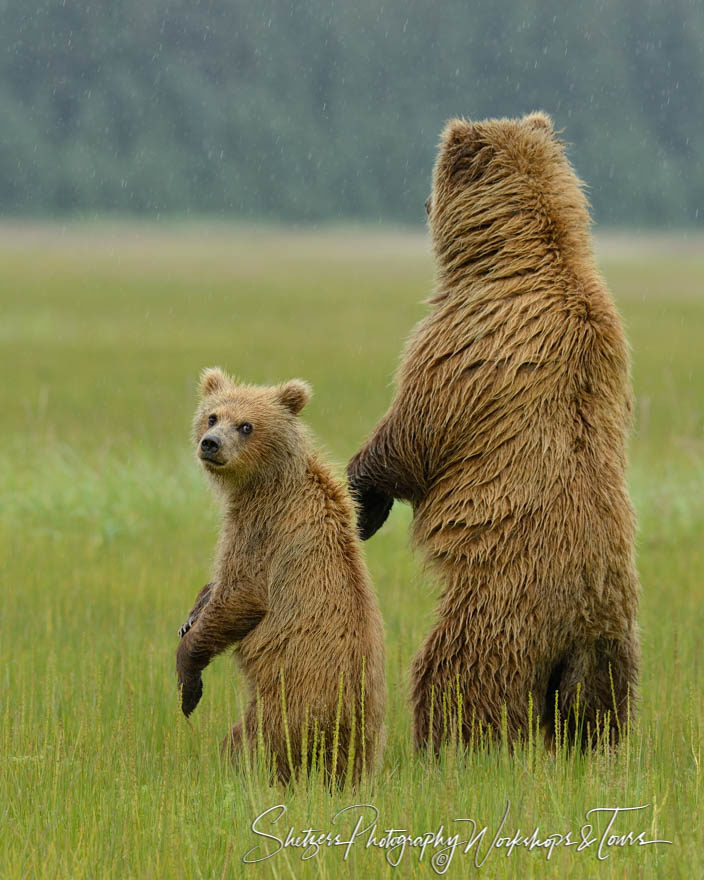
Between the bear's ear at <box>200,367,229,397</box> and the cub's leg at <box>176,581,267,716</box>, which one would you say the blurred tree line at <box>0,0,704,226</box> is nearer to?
the bear's ear at <box>200,367,229,397</box>

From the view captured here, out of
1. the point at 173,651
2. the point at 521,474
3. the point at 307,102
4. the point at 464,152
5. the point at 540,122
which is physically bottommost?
the point at 173,651

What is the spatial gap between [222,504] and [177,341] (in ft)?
69.8

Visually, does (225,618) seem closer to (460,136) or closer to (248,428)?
(248,428)

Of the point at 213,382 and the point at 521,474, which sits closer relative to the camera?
the point at 521,474

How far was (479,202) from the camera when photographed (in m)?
5.00

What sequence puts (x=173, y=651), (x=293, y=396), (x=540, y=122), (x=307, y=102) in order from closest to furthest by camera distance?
(x=293, y=396), (x=540, y=122), (x=173, y=651), (x=307, y=102)

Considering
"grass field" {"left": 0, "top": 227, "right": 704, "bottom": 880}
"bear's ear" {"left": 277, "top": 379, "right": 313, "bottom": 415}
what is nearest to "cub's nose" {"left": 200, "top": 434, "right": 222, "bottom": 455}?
"bear's ear" {"left": 277, "top": 379, "right": 313, "bottom": 415}

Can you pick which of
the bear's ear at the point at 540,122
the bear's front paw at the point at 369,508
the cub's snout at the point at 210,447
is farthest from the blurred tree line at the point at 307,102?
the cub's snout at the point at 210,447

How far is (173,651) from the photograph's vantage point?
6.74 m

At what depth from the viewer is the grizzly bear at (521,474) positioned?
14.7ft

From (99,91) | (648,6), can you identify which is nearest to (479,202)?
(99,91)

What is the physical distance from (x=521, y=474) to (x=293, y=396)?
916mm

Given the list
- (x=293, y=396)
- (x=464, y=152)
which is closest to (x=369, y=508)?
(x=293, y=396)

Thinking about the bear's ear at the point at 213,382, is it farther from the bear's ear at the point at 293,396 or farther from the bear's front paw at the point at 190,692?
the bear's front paw at the point at 190,692
